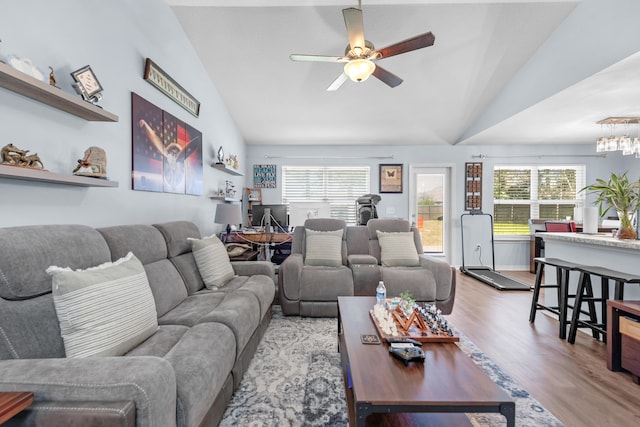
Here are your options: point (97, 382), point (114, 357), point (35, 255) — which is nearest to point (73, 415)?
point (97, 382)

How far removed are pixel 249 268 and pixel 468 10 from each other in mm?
3325

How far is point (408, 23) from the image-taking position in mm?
2969

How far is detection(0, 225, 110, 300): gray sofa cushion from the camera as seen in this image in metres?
1.08

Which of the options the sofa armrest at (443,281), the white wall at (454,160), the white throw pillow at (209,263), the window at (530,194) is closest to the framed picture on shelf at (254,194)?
the white wall at (454,160)

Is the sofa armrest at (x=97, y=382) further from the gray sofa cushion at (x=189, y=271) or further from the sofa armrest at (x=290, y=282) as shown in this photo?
the sofa armrest at (x=290, y=282)

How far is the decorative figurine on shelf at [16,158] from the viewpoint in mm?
1235

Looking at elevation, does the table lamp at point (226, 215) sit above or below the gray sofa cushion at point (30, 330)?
above

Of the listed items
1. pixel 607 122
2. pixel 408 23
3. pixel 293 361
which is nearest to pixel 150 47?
pixel 408 23

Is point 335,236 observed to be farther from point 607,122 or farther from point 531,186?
point 531,186

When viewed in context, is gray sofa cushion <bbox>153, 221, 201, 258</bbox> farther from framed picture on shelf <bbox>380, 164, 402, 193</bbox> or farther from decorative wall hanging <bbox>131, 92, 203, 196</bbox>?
framed picture on shelf <bbox>380, 164, 402, 193</bbox>

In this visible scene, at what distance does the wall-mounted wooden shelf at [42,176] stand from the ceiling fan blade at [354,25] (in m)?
1.95

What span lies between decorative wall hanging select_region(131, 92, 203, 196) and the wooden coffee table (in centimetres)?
208

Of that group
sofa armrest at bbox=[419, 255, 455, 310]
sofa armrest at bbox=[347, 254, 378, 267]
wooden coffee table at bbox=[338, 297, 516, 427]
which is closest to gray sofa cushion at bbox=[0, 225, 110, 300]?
wooden coffee table at bbox=[338, 297, 516, 427]

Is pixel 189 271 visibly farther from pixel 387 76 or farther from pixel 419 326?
pixel 387 76
